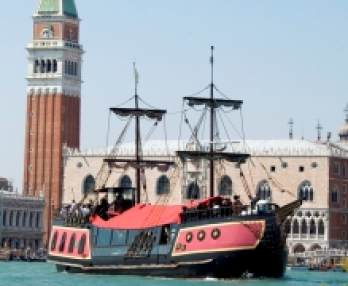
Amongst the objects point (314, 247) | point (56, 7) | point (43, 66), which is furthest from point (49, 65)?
point (314, 247)

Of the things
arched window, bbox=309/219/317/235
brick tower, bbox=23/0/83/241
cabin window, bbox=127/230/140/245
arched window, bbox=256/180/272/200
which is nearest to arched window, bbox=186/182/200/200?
arched window, bbox=256/180/272/200

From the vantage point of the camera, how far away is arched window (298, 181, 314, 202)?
156500 millimetres

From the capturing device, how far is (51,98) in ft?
566

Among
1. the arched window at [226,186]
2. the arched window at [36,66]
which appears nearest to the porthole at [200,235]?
the arched window at [226,186]

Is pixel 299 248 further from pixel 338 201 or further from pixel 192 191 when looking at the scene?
pixel 192 191

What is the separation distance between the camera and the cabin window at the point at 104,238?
9181cm

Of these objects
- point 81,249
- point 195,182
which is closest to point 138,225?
point 81,249

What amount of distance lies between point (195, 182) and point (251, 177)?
17.9ft

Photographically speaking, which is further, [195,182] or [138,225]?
[195,182]

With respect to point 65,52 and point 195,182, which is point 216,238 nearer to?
point 195,182

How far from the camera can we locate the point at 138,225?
90062 mm

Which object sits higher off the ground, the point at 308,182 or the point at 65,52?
the point at 65,52

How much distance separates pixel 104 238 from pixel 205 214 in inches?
291

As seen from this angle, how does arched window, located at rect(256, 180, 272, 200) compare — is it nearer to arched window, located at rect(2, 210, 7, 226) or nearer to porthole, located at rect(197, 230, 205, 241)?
arched window, located at rect(2, 210, 7, 226)
